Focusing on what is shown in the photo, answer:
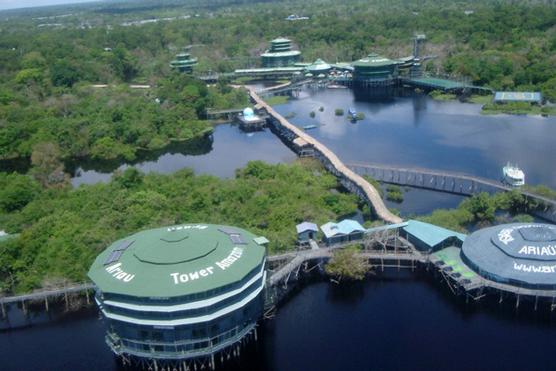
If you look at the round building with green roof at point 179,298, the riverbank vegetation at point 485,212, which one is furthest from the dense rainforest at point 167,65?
the riverbank vegetation at point 485,212

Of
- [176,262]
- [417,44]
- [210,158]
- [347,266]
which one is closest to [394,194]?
[347,266]

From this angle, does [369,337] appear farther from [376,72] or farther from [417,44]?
[417,44]

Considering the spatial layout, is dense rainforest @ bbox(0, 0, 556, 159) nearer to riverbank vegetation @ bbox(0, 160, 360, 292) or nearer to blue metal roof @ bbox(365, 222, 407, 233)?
riverbank vegetation @ bbox(0, 160, 360, 292)

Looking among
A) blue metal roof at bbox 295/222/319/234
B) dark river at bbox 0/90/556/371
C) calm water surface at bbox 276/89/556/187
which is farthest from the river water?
blue metal roof at bbox 295/222/319/234

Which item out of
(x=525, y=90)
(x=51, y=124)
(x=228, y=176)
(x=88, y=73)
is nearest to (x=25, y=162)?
(x=51, y=124)

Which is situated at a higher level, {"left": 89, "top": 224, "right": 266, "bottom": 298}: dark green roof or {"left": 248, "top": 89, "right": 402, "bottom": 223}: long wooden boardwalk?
{"left": 89, "top": 224, "right": 266, "bottom": 298}: dark green roof

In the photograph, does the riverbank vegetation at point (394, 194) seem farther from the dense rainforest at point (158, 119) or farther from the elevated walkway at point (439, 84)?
the elevated walkway at point (439, 84)
